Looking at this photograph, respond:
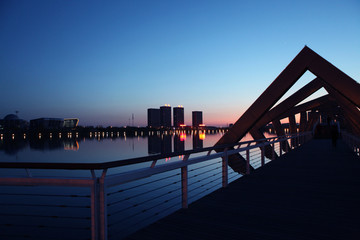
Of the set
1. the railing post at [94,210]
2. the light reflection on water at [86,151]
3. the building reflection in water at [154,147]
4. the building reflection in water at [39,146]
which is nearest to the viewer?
the railing post at [94,210]

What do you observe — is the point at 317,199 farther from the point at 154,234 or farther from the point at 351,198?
the point at 154,234

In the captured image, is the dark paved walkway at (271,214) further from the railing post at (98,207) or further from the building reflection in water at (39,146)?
the building reflection in water at (39,146)

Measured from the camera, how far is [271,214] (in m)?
4.41

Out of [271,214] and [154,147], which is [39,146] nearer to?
[154,147]

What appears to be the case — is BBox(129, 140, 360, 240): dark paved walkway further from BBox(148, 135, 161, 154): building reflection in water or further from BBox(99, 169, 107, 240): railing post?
BBox(148, 135, 161, 154): building reflection in water

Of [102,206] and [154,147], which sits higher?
[102,206]

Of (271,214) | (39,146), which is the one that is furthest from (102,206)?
(39,146)

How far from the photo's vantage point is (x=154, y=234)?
11.6ft

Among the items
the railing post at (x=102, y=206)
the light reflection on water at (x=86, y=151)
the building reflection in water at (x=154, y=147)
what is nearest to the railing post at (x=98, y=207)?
the railing post at (x=102, y=206)

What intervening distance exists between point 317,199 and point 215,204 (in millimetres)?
2149

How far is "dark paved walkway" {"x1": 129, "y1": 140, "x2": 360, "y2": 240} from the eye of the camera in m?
3.57

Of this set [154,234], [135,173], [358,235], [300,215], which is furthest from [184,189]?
[358,235]

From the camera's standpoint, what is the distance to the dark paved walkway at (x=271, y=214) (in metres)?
3.57

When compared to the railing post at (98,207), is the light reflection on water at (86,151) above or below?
below
